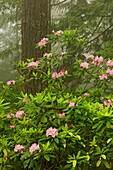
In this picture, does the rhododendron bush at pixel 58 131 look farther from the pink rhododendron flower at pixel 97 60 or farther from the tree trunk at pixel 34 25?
the tree trunk at pixel 34 25

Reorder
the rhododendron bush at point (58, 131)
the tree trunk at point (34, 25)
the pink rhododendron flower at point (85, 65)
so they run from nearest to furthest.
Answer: the rhododendron bush at point (58, 131)
the pink rhododendron flower at point (85, 65)
the tree trunk at point (34, 25)

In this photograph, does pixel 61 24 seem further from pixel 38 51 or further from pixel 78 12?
pixel 38 51

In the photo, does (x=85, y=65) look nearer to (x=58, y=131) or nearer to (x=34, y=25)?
(x=58, y=131)

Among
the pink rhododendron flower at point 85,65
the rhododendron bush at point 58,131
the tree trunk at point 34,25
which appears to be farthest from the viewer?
the tree trunk at point 34,25

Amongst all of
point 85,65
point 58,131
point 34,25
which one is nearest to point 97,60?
point 85,65

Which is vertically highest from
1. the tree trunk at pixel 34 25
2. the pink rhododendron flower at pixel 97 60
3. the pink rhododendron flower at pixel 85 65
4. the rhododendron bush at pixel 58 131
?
the tree trunk at pixel 34 25

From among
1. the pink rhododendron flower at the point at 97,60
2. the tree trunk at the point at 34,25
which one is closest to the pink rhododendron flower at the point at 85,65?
the pink rhododendron flower at the point at 97,60

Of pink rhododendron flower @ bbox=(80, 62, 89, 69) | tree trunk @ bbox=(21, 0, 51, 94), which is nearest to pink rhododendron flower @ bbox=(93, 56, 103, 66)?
pink rhododendron flower @ bbox=(80, 62, 89, 69)

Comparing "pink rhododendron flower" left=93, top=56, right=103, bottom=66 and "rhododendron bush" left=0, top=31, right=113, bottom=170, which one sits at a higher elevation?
"pink rhododendron flower" left=93, top=56, right=103, bottom=66

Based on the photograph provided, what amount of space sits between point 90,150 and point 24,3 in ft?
8.52

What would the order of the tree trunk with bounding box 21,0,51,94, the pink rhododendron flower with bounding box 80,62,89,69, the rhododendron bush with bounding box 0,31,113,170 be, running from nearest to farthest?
the rhododendron bush with bounding box 0,31,113,170
the pink rhododendron flower with bounding box 80,62,89,69
the tree trunk with bounding box 21,0,51,94

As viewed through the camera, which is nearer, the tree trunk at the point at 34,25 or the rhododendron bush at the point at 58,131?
the rhododendron bush at the point at 58,131

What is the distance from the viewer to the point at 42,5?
14.8ft

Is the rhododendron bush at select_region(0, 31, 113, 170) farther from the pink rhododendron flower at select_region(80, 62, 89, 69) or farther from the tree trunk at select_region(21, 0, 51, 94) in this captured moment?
the tree trunk at select_region(21, 0, 51, 94)
